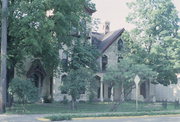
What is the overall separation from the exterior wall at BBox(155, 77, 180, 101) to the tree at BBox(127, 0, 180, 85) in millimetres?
8460

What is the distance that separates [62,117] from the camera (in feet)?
63.9

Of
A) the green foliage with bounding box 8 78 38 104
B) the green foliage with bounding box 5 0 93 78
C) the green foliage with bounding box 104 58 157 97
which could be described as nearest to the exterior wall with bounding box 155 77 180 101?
the green foliage with bounding box 104 58 157 97

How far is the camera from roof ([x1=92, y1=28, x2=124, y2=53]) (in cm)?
4472

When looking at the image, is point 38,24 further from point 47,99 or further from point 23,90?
point 47,99

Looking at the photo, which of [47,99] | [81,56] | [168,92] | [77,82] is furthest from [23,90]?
[168,92]

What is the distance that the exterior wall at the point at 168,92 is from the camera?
1898 inches

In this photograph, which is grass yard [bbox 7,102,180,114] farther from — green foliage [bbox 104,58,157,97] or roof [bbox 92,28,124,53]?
roof [bbox 92,28,124,53]

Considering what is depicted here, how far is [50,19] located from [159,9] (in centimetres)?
1767

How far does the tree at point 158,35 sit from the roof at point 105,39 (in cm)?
531

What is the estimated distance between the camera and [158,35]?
3953 centimetres

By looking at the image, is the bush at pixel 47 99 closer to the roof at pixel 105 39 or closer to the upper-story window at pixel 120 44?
the roof at pixel 105 39

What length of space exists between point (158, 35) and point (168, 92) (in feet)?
44.1

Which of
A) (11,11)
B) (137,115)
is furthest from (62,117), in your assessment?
(11,11)

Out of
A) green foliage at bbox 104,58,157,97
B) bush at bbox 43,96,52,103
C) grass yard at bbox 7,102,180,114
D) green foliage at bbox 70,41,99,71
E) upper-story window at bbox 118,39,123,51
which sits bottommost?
grass yard at bbox 7,102,180,114
